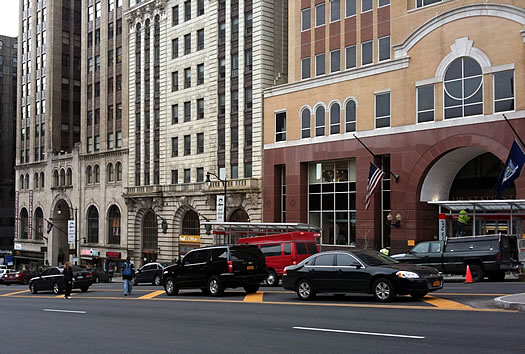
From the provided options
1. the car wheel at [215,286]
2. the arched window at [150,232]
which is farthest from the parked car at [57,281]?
the arched window at [150,232]

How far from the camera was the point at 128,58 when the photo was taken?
70.0 metres

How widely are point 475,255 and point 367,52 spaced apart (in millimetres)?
20506

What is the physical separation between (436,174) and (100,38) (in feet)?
156

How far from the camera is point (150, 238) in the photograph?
6562cm

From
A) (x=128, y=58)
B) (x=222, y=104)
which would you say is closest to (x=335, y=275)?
(x=222, y=104)

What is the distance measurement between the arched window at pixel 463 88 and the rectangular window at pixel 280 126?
13902mm

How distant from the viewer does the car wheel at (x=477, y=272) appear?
2725cm

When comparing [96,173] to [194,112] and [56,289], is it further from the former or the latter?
[56,289]

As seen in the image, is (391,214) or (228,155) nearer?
(391,214)

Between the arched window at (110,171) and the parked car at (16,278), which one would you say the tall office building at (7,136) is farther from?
the parked car at (16,278)

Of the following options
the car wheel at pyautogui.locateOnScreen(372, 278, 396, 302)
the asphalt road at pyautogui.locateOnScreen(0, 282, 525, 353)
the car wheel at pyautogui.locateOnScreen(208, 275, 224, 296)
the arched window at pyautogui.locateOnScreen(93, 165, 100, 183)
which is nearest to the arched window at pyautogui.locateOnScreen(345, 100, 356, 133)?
the car wheel at pyautogui.locateOnScreen(208, 275, 224, 296)

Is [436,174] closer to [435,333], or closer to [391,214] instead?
[391,214]

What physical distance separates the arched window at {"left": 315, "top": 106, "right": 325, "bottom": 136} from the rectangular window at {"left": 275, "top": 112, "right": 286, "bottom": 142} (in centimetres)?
343

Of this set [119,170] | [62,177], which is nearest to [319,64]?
[119,170]
